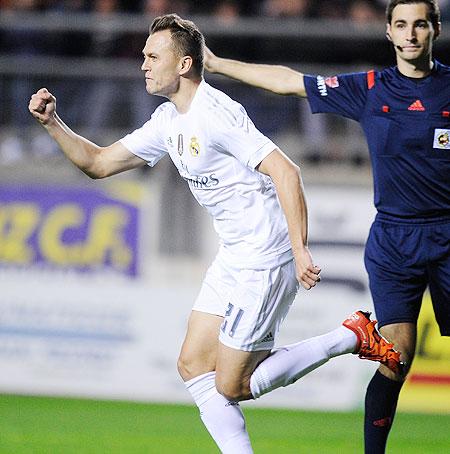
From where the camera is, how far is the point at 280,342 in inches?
399

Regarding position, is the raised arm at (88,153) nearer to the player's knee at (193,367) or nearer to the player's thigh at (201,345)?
the player's thigh at (201,345)

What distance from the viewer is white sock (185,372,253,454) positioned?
597cm

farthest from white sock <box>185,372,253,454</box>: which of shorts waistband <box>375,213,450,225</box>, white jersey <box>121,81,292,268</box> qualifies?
shorts waistband <box>375,213,450,225</box>

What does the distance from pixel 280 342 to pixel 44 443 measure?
8.79ft

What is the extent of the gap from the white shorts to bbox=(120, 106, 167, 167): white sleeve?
2.16ft

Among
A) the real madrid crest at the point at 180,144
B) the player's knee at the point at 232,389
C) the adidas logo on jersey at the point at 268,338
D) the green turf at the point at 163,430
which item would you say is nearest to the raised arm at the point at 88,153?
the real madrid crest at the point at 180,144

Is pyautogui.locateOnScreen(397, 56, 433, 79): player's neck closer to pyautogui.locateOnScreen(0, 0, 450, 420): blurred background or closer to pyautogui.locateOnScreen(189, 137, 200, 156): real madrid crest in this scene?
pyautogui.locateOnScreen(189, 137, 200, 156): real madrid crest

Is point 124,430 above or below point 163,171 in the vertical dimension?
below

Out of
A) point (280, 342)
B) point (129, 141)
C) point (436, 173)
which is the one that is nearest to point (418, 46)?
point (436, 173)

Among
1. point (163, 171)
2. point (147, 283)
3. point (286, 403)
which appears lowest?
point (286, 403)

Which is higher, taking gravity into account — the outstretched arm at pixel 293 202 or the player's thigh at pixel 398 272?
the outstretched arm at pixel 293 202

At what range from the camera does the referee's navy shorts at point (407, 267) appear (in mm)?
6316

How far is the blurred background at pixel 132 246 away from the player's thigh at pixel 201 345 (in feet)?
13.2

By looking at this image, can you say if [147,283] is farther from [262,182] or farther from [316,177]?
[262,182]
